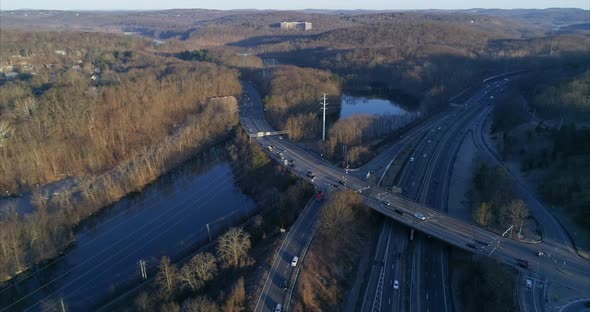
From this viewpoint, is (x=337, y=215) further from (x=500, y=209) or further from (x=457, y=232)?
(x=500, y=209)

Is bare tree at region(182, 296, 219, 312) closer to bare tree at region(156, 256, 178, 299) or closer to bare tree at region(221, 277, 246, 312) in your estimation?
bare tree at region(221, 277, 246, 312)

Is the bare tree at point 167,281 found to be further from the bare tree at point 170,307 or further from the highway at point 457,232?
the highway at point 457,232

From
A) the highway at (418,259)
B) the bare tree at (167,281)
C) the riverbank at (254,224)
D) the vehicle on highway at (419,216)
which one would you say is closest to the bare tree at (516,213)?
the highway at (418,259)

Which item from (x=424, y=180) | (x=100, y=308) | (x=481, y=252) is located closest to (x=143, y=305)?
(x=100, y=308)

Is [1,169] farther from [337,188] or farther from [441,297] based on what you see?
[441,297]

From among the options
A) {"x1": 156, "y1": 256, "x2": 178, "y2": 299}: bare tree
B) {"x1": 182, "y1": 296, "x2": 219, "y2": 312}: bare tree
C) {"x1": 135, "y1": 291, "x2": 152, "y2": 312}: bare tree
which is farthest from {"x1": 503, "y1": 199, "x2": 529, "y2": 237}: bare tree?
{"x1": 135, "y1": 291, "x2": 152, "y2": 312}: bare tree

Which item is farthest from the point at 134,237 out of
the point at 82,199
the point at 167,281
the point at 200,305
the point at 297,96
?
the point at 297,96

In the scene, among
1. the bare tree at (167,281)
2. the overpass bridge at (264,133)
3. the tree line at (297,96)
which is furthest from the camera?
the tree line at (297,96)
